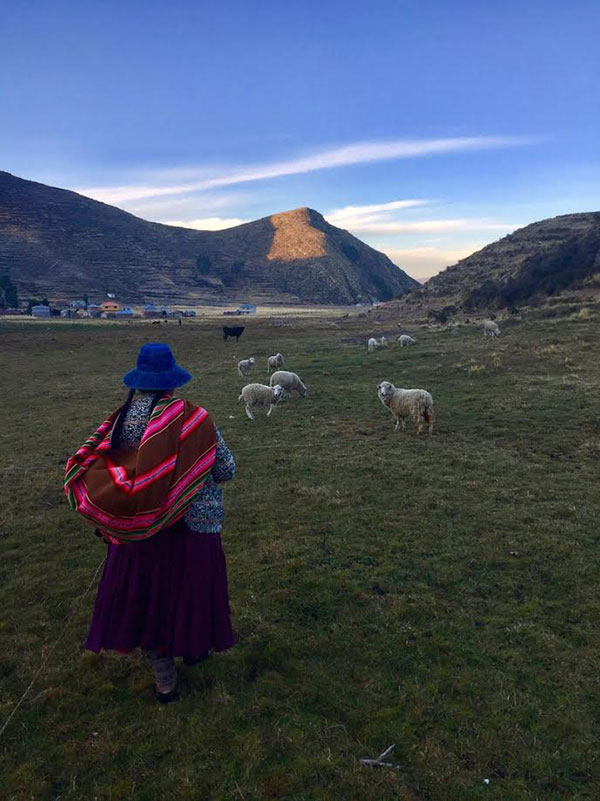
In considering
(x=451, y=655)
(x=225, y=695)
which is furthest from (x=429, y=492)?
(x=225, y=695)

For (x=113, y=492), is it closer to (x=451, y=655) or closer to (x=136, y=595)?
(x=136, y=595)

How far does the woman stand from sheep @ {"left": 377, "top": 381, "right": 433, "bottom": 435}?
30.9 ft

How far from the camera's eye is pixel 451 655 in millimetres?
4781

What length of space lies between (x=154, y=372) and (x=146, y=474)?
856 mm

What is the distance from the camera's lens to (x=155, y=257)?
149m

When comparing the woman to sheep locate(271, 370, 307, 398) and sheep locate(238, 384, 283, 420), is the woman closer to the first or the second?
sheep locate(238, 384, 283, 420)

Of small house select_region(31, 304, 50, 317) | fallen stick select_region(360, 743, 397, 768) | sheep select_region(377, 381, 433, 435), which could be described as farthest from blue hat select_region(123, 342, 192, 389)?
small house select_region(31, 304, 50, 317)

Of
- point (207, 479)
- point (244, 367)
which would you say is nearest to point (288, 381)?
point (244, 367)

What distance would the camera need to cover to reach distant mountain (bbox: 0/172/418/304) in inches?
4828

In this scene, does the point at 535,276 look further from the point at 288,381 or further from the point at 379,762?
the point at 379,762

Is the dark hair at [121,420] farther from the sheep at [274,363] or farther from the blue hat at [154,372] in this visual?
the sheep at [274,363]

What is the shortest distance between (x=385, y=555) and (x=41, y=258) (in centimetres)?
14114

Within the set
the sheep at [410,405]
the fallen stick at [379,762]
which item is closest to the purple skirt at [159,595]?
the fallen stick at [379,762]

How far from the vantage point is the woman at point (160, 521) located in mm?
3604
